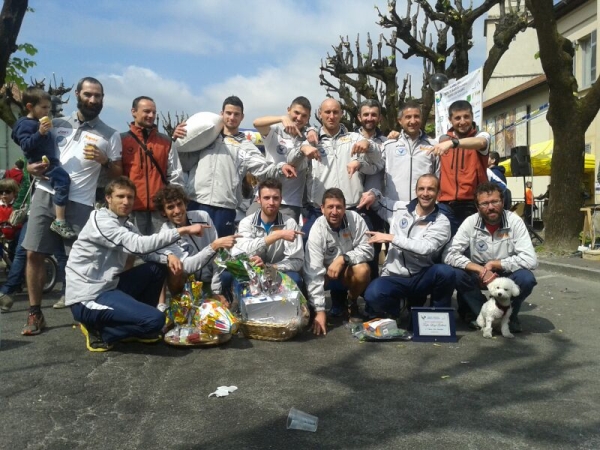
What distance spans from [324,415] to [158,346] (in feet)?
6.80

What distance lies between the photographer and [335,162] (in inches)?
238

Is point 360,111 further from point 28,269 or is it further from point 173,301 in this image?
point 28,269

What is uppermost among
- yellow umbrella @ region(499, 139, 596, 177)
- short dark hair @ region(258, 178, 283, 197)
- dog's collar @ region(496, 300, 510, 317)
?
yellow umbrella @ region(499, 139, 596, 177)

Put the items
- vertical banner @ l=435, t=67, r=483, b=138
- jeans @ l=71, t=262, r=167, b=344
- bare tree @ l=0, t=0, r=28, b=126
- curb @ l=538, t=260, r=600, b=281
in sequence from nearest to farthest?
jeans @ l=71, t=262, r=167, b=344, bare tree @ l=0, t=0, r=28, b=126, curb @ l=538, t=260, r=600, b=281, vertical banner @ l=435, t=67, r=483, b=138

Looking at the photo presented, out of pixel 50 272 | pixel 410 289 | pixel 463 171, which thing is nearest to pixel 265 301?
pixel 410 289

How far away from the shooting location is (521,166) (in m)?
15.5

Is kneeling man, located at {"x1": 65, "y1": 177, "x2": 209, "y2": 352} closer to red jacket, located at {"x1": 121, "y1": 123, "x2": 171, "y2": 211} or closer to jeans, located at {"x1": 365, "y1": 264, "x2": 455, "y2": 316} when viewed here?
red jacket, located at {"x1": 121, "y1": 123, "x2": 171, "y2": 211}

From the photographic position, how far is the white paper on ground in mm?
3758

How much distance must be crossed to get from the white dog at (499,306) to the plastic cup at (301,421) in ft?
8.29

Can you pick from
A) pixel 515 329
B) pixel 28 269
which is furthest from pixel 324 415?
pixel 28 269

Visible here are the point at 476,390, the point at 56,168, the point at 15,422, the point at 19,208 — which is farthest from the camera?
the point at 19,208

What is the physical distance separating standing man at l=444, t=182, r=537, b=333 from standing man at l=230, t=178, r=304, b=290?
145 centimetres

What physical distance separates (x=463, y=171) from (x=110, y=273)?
3.54 meters

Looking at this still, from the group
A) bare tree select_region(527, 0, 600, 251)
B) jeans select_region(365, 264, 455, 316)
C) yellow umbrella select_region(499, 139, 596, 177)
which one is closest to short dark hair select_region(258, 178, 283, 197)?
jeans select_region(365, 264, 455, 316)
